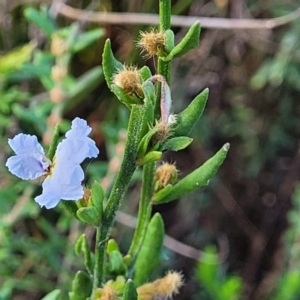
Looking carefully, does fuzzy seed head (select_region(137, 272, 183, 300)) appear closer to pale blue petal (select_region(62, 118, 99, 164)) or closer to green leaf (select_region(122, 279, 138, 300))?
green leaf (select_region(122, 279, 138, 300))

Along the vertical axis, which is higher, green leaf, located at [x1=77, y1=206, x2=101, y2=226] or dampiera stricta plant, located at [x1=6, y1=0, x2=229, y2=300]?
dampiera stricta plant, located at [x1=6, y1=0, x2=229, y2=300]

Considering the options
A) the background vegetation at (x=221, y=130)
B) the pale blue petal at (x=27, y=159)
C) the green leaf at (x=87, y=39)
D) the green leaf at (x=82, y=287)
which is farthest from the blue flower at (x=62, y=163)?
the background vegetation at (x=221, y=130)

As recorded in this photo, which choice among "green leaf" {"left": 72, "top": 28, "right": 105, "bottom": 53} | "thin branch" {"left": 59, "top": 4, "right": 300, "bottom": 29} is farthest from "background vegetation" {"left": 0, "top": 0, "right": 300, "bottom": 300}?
"green leaf" {"left": 72, "top": 28, "right": 105, "bottom": 53}

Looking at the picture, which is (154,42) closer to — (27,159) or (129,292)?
(27,159)

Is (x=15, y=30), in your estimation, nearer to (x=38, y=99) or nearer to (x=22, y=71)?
(x=38, y=99)

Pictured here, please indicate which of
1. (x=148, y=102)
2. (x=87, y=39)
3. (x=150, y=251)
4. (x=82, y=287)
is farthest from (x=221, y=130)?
(x=148, y=102)

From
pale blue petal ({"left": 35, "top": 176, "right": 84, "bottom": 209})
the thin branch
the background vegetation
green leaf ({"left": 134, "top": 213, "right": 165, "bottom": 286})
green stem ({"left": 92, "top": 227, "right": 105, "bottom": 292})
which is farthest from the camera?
the background vegetation
